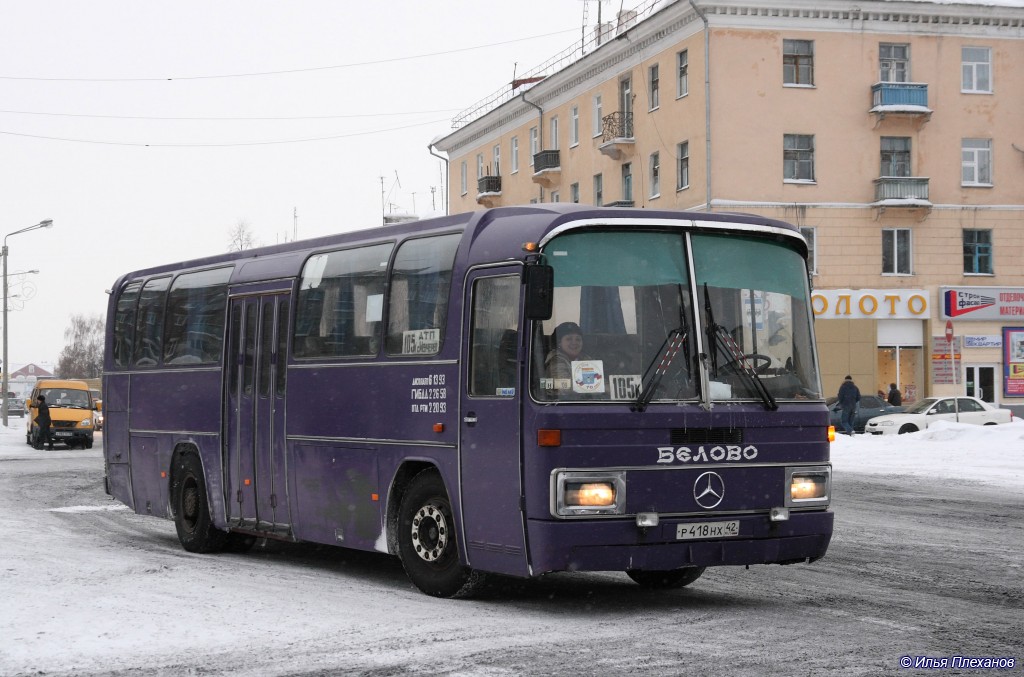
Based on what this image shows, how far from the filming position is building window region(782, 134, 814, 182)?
4816cm

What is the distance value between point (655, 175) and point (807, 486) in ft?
137

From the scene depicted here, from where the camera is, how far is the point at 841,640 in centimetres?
852

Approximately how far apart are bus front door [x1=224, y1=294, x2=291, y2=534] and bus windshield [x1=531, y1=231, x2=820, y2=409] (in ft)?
13.9

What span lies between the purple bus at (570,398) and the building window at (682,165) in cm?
3716

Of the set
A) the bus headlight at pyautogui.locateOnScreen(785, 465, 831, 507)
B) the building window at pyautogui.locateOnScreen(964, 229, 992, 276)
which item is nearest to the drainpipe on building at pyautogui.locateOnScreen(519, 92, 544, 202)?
the building window at pyautogui.locateOnScreen(964, 229, 992, 276)

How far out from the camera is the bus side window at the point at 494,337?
10.0 metres

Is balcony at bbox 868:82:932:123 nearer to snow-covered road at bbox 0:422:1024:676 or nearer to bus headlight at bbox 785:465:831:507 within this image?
snow-covered road at bbox 0:422:1024:676

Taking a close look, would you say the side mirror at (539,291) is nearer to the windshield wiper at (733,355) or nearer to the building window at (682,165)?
the windshield wiper at (733,355)

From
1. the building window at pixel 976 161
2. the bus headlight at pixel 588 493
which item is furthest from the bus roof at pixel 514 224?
the building window at pixel 976 161

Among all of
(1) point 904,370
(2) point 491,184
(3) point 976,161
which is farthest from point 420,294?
(2) point 491,184

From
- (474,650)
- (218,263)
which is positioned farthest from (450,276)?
(218,263)

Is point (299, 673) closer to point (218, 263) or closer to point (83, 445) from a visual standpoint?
point (218, 263)

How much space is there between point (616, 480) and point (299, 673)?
281cm

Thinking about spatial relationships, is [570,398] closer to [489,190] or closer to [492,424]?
[492,424]
